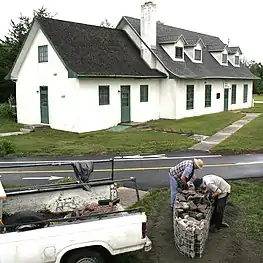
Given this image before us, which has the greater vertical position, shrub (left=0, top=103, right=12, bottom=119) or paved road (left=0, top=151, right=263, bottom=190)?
shrub (left=0, top=103, right=12, bottom=119)

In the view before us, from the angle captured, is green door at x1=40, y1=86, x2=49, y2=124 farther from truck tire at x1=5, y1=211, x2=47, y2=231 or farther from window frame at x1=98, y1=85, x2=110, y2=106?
truck tire at x1=5, y1=211, x2=47, y2=231

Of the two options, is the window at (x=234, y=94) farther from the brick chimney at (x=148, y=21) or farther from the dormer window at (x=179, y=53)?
the brick chimney at (x=148, y=21)

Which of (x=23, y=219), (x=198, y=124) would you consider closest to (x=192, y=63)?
(x=198, y=124)

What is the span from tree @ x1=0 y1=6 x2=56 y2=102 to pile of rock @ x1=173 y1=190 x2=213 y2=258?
104 feet

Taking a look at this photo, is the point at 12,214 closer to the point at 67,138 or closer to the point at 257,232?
the point at 257,232

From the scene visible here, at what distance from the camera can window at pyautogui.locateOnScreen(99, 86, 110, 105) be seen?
80.5ft

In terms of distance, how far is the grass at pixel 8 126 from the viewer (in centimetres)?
2535

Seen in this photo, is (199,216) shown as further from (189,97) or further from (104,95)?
(189,97)

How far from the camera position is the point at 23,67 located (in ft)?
88.2

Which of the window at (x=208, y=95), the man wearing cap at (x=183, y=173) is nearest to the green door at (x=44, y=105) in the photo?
the window at (x=208, y=95)

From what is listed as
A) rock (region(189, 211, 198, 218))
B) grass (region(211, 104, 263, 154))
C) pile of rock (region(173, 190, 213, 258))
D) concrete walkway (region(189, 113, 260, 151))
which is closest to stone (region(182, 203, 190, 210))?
pile of rock (region(173, 190, 213, 258))

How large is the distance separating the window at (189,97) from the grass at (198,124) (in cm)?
111

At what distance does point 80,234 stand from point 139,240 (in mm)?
981

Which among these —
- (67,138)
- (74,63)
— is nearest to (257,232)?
(67,138)
